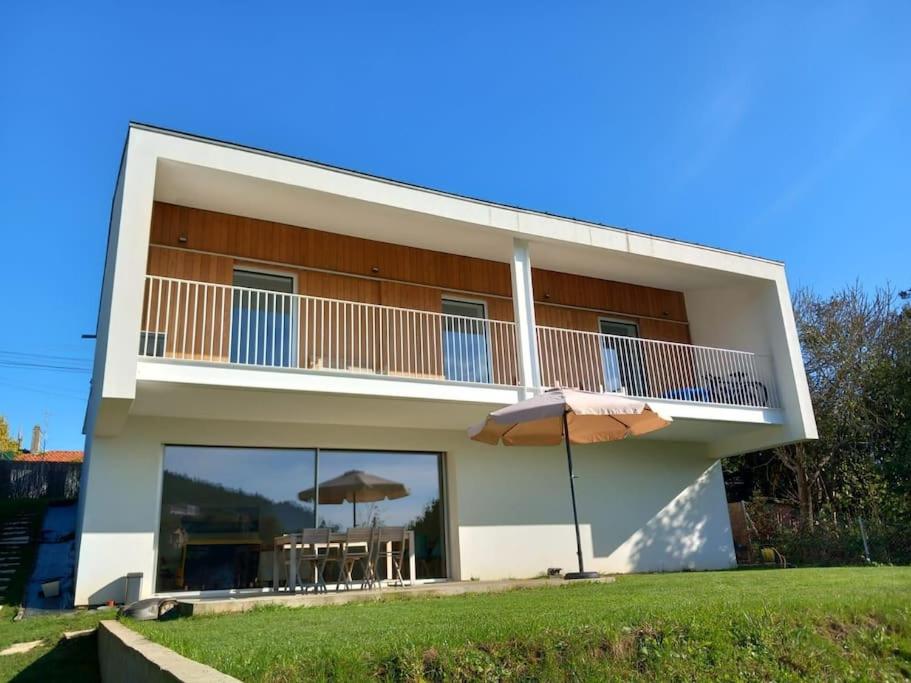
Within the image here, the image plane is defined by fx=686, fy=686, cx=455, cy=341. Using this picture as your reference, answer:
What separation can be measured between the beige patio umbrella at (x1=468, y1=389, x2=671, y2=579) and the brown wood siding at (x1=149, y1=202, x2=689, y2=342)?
3.36m

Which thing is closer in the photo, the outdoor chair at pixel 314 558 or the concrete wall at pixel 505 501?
the outdoor chair at pixel 314 558

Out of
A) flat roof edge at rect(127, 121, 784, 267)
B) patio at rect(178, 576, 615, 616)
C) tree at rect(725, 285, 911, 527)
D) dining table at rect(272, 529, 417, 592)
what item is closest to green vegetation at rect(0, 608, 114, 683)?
patio at rect(178, 576, 615, 616)

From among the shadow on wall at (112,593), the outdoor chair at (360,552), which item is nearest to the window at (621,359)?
the outdoor chair at (360,552)

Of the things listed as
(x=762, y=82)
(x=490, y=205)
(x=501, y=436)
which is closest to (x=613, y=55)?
(x=762, y=82)

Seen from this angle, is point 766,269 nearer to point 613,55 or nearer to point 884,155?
point 884,155

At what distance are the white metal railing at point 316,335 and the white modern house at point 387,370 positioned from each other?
5 centimetres

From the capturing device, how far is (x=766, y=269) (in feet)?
44.3

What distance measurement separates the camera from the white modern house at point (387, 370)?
914cm

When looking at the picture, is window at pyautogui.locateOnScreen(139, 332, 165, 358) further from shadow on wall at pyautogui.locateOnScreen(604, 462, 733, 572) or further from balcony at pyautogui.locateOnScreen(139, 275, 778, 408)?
shadow on wall at pyautogui.locateOnScreen(604, 462, 733, 572)

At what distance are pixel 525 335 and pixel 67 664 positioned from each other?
7230 millimetres

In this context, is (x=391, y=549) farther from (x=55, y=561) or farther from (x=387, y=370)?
(x=55, y=561)

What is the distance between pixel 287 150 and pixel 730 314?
945 centimetres

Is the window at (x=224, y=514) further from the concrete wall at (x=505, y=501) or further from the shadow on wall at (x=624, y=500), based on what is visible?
the shadow on wall at (x=624, y=500)

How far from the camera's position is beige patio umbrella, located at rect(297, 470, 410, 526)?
10.5 meters
